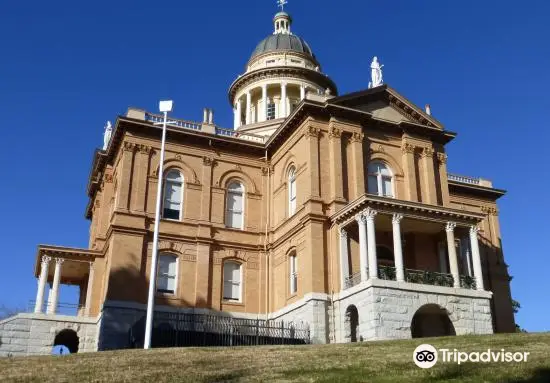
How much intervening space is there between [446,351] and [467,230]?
16242 mm

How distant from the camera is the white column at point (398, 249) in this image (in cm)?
2928

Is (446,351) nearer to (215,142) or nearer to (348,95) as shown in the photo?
(348,95)

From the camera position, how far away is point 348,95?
116 ft

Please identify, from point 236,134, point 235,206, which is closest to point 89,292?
point 235,206

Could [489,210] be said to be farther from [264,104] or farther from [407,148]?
[264,104]

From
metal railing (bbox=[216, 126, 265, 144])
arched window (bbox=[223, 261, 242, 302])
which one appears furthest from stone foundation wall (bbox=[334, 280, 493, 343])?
metal railing (bbox=[216, 126, 265, 144])

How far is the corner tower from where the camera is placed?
164 ft

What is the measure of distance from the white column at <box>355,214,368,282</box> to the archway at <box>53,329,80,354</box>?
16536 millimetres

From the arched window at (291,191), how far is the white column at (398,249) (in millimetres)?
6670

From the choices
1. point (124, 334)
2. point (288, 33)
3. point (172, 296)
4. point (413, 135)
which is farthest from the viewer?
point (288, 33)

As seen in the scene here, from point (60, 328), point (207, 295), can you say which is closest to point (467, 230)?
point (207, 295)

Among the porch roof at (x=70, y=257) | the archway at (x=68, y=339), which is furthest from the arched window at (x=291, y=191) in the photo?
the archway at (x=68, y=339)

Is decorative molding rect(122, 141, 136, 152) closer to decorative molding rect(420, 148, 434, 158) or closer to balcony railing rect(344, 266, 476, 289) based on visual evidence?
balcony railing rect(344, 266, 476, 289)

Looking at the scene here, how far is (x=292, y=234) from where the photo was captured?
34.2 meters
